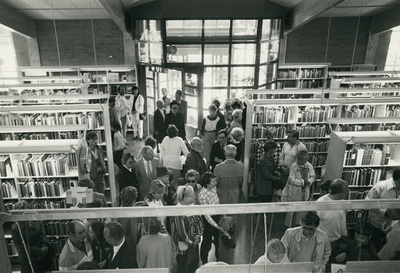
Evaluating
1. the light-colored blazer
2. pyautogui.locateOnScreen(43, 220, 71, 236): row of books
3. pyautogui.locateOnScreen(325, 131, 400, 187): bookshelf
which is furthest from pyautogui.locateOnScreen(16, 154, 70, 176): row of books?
pyautogui.locateOnScreen(325, 131, 400, 187): bookshelf

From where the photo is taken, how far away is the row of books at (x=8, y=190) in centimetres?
485

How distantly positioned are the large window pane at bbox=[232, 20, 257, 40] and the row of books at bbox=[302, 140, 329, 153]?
4684 millimetres

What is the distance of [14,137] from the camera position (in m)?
5.74

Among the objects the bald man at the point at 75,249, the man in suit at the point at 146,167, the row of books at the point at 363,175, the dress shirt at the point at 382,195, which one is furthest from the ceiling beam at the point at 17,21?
the dress shirt at the point at 382,195

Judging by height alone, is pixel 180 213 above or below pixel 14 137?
above

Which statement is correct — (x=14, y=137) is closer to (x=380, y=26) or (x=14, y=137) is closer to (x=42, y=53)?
(x=42, y=53)

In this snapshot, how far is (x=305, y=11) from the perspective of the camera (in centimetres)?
959

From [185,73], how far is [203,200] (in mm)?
6515

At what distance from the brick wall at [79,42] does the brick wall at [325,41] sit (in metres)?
6.57

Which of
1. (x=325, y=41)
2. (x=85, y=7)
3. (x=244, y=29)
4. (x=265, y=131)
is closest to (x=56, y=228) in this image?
(x=265, y=131)

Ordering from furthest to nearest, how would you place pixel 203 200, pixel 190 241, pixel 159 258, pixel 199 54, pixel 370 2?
pixel 370 2
pixel 199 54
pixel 203 200
pixel 190 241
pixel 159 258

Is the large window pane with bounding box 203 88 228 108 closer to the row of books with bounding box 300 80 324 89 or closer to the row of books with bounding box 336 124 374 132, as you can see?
the row of books with bounding box 300 80 324 89

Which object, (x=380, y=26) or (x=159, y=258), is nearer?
(x=159, y=258)

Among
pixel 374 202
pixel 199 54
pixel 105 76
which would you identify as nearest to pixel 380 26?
pixel 199 54
